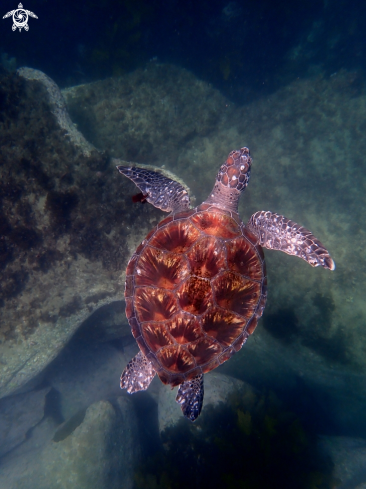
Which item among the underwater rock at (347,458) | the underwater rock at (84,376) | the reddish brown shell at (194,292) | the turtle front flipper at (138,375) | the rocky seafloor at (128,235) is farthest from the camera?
the underwater rock at (84,376)

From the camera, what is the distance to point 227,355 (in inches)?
144

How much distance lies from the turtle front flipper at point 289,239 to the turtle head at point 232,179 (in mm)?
679

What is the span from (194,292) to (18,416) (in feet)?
33.3

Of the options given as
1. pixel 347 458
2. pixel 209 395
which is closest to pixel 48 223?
pixel 209 395

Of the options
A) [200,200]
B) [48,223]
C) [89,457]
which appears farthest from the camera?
[200,200]

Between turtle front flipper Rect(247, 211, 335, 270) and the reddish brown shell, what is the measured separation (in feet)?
2.39

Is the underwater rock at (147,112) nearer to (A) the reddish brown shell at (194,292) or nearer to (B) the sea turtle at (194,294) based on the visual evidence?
(B) the sea turtle at (194,294)

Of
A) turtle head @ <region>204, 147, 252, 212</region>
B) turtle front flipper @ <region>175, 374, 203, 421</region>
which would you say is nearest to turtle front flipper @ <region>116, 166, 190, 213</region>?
turtle head @ <region>204, 147, 252, 212</region>

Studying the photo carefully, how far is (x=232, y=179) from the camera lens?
15.6ft

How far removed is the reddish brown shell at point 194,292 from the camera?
10.8 feet

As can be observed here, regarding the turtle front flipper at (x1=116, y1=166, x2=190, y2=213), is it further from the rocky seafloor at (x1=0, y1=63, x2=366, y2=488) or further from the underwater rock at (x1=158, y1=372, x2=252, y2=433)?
the underwater rock at (x1=158, y1=372, x2=252, y2=433)

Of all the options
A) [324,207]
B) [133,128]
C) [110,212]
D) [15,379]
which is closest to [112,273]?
[110,212]

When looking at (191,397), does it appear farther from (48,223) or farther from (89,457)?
(89,457)

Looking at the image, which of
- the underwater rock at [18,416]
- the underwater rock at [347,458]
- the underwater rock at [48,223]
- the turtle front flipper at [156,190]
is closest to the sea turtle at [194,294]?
the turtle front flipper at [156,190]
